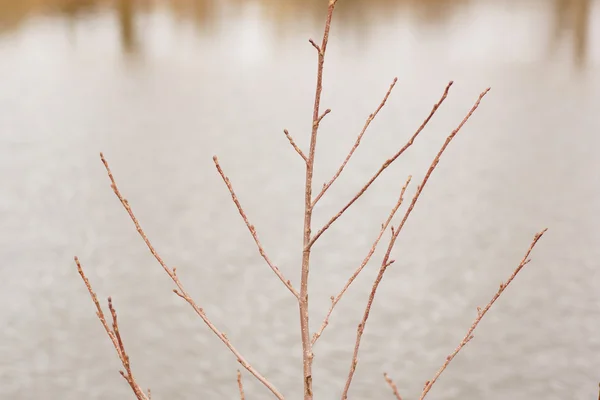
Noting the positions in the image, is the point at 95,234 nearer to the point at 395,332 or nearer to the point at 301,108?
the point at 395,332

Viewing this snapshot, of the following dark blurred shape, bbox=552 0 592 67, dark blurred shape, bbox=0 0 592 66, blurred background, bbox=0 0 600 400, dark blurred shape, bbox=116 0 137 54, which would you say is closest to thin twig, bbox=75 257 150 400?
blurred background, bbox=0 0 600 400

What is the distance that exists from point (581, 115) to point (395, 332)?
593 centimetres

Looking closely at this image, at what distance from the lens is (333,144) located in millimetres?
8992

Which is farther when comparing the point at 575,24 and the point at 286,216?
the point at 575,24

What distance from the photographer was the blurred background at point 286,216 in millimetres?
4820

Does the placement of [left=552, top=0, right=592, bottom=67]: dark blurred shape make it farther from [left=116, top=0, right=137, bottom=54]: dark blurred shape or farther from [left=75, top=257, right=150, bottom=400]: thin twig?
[left=75, top=257, right=150, bottom=400]: thin twig

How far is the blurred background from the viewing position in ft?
15.8

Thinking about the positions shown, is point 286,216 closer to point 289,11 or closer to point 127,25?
point 127,25

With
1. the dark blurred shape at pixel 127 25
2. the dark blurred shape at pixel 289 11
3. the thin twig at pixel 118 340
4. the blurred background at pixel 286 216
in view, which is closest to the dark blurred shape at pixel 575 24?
the dark blurred shape at pixel 289 11

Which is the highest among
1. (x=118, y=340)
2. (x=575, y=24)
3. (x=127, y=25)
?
(x=118, y=340)

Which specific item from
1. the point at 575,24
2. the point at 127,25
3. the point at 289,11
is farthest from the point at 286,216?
Result: the point at 289,11

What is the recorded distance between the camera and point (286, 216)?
7.00 metres

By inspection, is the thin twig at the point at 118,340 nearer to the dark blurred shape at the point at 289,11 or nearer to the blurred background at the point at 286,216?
the blurred background at the point at 286,216

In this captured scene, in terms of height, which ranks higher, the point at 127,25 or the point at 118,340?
the point at 118,340
